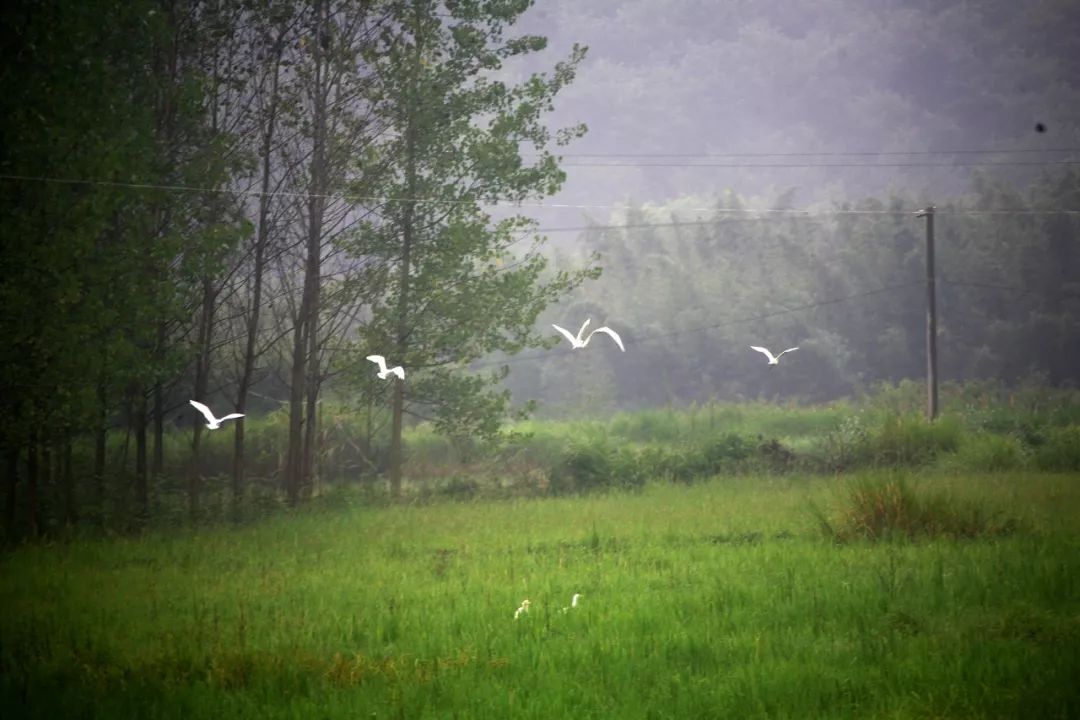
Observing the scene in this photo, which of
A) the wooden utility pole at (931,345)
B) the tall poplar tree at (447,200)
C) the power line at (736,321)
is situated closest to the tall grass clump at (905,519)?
the tall poplar tree at (447,200)

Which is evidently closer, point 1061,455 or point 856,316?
point 1061,455

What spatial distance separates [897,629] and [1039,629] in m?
1.16

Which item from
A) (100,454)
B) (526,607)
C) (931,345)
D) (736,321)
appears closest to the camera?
(526,607)

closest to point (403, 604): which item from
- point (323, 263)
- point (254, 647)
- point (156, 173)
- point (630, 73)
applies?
point (254, 647)

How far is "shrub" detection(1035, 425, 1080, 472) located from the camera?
23.5m

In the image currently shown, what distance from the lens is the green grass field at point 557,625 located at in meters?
7.92

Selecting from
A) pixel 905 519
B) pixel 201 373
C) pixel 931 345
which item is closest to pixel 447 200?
pixel 201 373

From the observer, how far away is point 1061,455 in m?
23.8

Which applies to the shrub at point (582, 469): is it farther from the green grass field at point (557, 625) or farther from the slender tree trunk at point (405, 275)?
the green grass field at point (557, 625)

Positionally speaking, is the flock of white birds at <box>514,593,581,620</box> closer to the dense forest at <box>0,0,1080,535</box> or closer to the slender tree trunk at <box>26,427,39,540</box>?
the dense forest at <box>0,0,1080,535</box>

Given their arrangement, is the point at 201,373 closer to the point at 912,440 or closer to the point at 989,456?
the point at 912,440

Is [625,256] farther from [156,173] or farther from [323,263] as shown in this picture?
[156,173]

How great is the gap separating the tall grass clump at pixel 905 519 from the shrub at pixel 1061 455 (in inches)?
394

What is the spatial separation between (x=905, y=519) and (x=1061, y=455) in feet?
37.7
